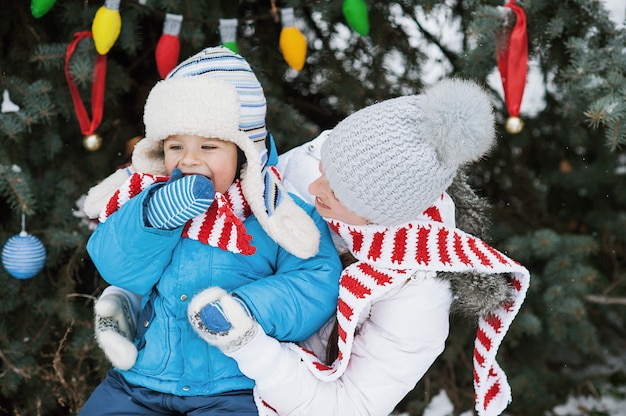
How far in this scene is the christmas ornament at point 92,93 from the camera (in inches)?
86.1

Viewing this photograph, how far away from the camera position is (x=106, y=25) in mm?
2066

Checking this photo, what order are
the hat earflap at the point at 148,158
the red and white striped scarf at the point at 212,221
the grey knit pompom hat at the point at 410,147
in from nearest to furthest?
the grey knit pompom hat at the point at 410,147 → the red and white striped scarf at the point at 212,221 → the hat earflap at the point at 148,158

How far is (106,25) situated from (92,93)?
0.29m

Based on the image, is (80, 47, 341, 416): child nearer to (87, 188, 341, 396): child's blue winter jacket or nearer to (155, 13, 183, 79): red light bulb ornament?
(87, 188, 341, 396): child's blue winter jacket

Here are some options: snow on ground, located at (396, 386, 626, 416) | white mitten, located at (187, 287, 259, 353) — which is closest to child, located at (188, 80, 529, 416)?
white mitten, located at (187, 287, 259, 353)

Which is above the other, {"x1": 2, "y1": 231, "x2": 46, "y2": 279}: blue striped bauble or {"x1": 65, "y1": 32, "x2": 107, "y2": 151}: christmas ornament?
{"x1": 65, "y1": 32, "x2": 107, "y2": 151}: christmas ornament

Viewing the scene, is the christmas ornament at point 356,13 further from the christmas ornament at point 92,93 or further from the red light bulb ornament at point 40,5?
the red light bulb ornament at point 40,5

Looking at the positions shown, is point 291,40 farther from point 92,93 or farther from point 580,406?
point 580,406

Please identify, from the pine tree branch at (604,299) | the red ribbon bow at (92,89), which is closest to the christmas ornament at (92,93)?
the red ribbon bow at (92,89)

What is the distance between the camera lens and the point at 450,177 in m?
1.54

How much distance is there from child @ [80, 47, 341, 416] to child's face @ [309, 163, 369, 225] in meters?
0.08

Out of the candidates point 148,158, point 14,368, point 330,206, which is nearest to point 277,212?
point 330,206

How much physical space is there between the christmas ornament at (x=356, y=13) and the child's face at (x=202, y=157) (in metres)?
0.72

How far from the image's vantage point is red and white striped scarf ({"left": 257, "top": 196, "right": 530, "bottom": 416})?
1.60 metres
